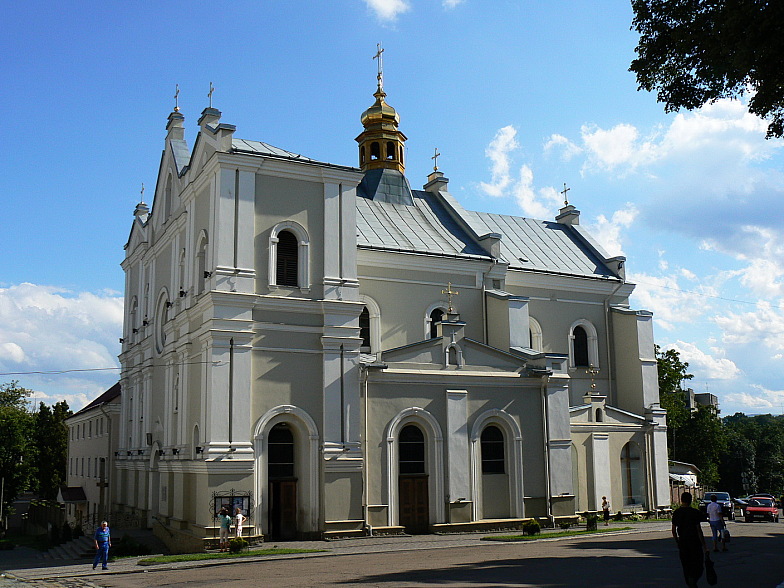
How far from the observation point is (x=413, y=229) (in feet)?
103

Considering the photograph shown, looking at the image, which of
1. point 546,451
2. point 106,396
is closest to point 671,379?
point 546,451

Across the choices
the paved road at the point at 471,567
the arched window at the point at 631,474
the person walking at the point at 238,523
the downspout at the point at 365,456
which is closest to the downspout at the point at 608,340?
the arched window at the point at 631,474

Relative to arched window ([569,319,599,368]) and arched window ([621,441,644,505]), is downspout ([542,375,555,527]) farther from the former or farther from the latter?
arched window ([569,319,599,368])

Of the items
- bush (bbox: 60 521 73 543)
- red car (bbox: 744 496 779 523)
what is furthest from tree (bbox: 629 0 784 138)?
bush (bbox: 60 521 73 543)

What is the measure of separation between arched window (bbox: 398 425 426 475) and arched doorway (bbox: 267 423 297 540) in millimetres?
3639

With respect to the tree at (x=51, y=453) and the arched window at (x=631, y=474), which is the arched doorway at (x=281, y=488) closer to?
the arched window at (x=631, y=474)

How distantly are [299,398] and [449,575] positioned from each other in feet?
32.1

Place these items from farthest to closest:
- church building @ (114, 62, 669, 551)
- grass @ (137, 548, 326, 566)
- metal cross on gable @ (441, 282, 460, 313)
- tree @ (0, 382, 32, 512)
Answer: tree @ (0, 382, 32, 512) → metal cross on gable @ (441, 282, 460, 313) → church building @ (114, 62, 669, 551) → grass @ (137, 548, 326, 566)

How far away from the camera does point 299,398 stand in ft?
76.4

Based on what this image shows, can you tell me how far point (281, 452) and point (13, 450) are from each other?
33368 millimetres

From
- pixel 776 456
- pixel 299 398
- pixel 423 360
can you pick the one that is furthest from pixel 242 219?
pixel 776 456

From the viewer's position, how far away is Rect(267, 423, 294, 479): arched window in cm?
2286

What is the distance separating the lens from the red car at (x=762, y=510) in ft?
108

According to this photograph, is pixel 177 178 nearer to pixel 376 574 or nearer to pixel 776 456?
pixel 376 574
